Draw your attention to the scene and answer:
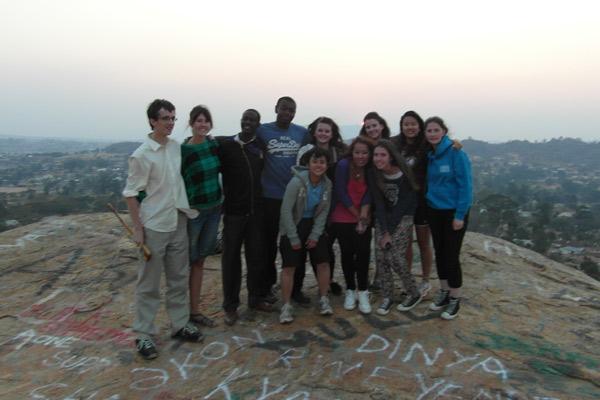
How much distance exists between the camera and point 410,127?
4781 mm

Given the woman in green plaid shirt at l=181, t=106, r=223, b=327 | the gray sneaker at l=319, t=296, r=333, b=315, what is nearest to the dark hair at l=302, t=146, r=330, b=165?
the woman in green plaid shirt at l=181, t=106, r=223, b=327

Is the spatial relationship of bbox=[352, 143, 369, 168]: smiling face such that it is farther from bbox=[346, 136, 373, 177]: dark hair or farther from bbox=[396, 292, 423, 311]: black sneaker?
bbox=[396, 292, 423, 311]: black sneaker

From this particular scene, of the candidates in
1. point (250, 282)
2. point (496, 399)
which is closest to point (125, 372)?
point (250, 282)

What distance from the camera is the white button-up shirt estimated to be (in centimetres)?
399

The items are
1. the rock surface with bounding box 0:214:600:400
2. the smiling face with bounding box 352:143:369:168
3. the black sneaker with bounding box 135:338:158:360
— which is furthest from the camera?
the smiling face with bounding box 352:143:369:168

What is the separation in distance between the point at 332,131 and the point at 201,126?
1487 millimetres

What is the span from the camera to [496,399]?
3463 mm

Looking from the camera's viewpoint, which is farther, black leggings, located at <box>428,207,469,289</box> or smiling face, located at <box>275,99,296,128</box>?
smiling face, located at <box>275,99,296,128</box>

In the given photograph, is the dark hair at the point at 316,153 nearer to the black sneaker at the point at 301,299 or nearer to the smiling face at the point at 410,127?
the smiling face at the point at 410,127

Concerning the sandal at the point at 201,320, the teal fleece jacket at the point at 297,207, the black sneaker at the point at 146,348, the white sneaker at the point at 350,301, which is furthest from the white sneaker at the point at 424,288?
the black sneaker at the point at 146,348

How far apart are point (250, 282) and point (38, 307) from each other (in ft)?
11.0

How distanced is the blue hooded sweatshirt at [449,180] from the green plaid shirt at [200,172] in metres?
2.35

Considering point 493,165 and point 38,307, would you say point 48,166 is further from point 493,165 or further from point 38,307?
point 493,165

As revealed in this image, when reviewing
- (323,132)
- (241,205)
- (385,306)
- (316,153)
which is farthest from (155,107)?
(385,306)
